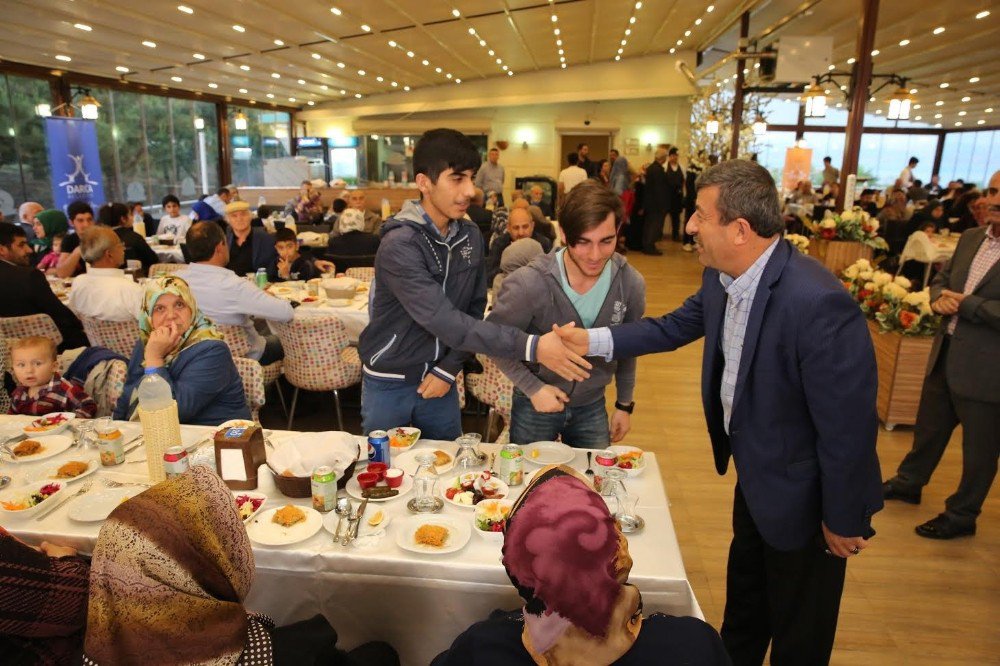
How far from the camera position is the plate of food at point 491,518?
173cm

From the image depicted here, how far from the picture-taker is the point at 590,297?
2.31 metres

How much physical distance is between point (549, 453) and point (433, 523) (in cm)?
55

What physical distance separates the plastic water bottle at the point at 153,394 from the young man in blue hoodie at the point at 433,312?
69 centimetres

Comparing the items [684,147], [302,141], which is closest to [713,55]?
[684,147]

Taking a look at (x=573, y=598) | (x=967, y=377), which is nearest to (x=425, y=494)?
(x=573, y=598)

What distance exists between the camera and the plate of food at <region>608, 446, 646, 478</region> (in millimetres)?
2070

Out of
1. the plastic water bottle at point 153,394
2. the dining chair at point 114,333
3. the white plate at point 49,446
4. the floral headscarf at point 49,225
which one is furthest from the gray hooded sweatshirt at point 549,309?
the floral headscarf at point 49,225

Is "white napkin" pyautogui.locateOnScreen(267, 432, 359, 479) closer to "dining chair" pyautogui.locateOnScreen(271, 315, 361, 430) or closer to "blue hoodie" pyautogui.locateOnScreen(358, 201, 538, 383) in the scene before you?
"blue hoodie" pyautogui.locateOnScreen(358, 201, 538, 383)

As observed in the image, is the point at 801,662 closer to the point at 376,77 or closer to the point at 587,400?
the point at 587,400

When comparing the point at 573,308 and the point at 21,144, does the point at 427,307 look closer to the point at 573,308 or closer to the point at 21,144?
the point at 573,308

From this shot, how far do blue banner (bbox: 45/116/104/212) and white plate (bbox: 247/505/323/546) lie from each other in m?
9.46

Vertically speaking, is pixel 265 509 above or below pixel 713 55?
below

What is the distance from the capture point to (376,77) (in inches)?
561

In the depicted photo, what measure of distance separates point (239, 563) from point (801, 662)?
1.67m
